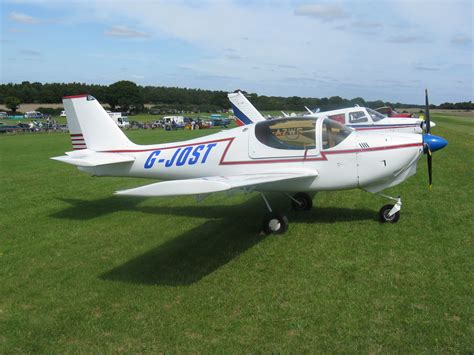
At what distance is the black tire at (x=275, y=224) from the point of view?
712cm

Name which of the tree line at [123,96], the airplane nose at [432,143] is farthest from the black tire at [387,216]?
the tree line at [123,96]

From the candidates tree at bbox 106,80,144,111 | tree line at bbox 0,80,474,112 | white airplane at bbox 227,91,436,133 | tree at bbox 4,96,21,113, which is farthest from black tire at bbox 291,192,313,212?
tree at bbox 4,96,21,113

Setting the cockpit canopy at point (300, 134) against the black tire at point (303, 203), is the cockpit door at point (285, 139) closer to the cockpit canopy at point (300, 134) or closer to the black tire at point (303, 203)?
the cockpit canopy at point (300, 134)

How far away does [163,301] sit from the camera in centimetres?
482

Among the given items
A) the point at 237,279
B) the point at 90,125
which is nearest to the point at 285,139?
the point at 237,279

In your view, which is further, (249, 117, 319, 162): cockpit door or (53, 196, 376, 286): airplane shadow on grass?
(249, 117, 319, 162): cockpit door

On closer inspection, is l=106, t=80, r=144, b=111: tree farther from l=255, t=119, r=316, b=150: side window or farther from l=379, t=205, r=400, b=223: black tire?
l=379, t=205, r=400, b=223: black tire

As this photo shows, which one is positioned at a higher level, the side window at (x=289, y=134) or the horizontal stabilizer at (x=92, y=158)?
the side window at (x=289, y=134)

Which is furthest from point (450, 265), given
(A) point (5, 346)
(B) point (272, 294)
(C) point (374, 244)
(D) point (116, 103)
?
(D) point (116, 103)

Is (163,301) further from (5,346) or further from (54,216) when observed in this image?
(54,216)

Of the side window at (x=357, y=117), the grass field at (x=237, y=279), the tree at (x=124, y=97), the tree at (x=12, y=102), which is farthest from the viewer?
the tree at (x=124, y=97)

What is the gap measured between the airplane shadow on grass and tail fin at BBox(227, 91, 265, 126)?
12.3 m

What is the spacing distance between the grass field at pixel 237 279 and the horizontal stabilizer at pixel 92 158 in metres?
1.22

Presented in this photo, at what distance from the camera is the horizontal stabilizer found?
26.8ft
